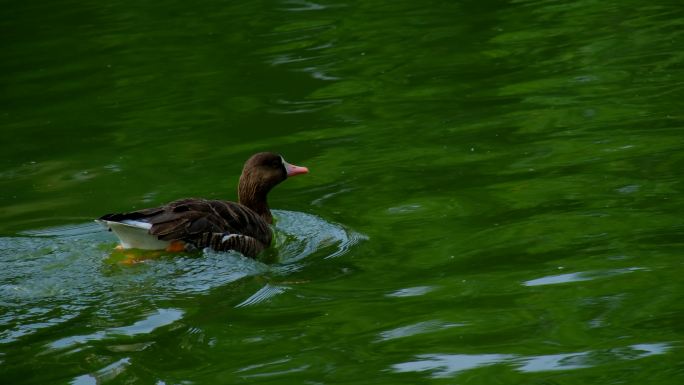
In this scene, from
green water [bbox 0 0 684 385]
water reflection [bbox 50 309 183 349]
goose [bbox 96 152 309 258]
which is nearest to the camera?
green water [bbox 0 0 684 385]

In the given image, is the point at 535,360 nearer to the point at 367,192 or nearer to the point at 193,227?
the point at 193,227

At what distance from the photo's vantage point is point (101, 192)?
→ 12781 millimetres

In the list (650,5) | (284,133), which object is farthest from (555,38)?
(284,133)

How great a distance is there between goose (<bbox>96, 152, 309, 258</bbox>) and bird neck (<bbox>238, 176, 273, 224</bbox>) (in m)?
0.26

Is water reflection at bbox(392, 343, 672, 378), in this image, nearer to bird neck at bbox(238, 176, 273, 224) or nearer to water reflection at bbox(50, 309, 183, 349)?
water reflection at bbox(50, 309, 183, 349)

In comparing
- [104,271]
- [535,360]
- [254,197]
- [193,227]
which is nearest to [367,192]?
[254,197]

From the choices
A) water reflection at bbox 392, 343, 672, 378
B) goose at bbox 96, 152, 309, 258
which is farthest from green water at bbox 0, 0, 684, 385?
goose at bbox 96, 152, 309, 258

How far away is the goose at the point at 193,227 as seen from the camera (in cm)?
1019

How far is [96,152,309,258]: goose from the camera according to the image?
10188mm

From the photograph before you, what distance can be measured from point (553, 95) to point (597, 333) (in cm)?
727

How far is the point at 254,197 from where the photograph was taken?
465 inches

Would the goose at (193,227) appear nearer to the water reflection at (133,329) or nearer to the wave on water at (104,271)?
the wave on water at (104,271)

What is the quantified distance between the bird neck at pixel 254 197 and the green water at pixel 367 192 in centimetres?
23

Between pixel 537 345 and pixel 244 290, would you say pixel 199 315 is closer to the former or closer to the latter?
pixel 244 290
